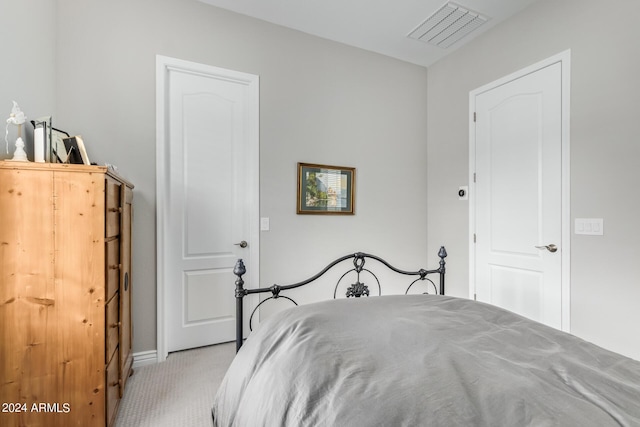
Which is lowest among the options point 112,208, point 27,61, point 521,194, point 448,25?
point 112,208

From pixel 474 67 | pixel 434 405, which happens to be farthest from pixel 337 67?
pixel 434 405

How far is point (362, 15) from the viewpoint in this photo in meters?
2.73

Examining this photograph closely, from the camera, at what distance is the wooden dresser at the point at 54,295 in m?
1.37

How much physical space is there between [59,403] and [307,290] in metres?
1.90

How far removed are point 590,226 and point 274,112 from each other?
2647mm

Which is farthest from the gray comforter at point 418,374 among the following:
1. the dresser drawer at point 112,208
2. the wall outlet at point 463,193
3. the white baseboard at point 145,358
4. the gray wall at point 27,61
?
the wall outlet at point 463,193

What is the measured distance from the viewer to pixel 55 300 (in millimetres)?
1417

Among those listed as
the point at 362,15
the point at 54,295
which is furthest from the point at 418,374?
the point at 362,15

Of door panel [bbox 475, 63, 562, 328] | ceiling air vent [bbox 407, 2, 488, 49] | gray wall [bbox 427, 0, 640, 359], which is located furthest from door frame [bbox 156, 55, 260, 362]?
gray wall [bbox 427, 0, 640, 359]

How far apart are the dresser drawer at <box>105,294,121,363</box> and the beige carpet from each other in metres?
0.41

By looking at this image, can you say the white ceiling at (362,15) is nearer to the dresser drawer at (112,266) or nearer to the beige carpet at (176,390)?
the dresser drawer at (112,266)

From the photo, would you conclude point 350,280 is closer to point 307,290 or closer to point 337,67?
point 307,290

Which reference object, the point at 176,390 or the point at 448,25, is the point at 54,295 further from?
the point at 448,25

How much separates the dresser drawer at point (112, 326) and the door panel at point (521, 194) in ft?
9.88
